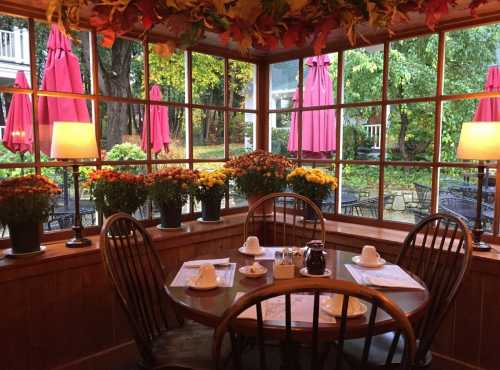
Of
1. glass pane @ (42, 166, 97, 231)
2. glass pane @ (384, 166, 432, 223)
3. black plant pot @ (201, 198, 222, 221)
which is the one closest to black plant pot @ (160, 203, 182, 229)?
black plant pot @ (201, 198, 222, 221)

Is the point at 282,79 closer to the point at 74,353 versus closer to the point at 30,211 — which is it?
the point at 30,211

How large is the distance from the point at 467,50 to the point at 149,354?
2590mm

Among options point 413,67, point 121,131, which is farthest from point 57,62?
point 413,67

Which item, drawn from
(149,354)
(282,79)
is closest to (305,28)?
(149,354)

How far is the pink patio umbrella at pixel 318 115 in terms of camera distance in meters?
3.20

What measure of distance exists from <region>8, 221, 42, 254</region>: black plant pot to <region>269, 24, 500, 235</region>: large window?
2101mm

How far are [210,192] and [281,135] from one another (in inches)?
39.9

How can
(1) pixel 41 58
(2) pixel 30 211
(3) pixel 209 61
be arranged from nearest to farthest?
(2) pixel 30 211 < (1) pixel 41 58 < (3) pixel 209 61

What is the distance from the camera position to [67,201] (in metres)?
2.55

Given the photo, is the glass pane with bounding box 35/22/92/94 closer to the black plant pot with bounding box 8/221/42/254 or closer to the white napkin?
the black plant pot with bounding box 8/221/42/254

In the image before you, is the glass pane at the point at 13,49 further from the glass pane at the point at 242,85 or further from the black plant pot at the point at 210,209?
the glass pane at the point at 242,85

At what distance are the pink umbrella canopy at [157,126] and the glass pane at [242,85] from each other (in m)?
0.67

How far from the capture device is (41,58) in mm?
2379

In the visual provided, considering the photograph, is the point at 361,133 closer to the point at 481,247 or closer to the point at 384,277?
the point at 481,247
